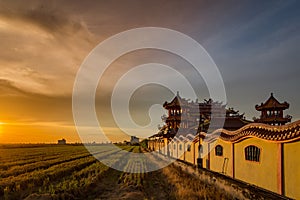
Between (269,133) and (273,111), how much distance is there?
51.4 ft

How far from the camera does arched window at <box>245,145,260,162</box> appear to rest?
11926mm

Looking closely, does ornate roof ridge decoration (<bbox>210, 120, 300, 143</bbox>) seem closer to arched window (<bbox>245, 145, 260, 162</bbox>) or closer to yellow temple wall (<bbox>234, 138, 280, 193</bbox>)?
yellow temple wall (<bbox>234, 138, 280, 193</bbox>)

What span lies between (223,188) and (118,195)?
4.29 meters

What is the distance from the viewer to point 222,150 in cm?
1623

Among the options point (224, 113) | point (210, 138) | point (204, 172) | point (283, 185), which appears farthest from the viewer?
point (224, 113)

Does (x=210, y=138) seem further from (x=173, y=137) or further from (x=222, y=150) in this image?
(x=173, y=137)

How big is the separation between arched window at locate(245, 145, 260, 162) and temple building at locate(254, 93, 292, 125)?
1268 centimetres

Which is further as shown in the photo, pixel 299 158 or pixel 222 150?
pixel 222 150

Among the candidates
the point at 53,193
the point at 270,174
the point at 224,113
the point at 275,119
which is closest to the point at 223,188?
the point at 270,174

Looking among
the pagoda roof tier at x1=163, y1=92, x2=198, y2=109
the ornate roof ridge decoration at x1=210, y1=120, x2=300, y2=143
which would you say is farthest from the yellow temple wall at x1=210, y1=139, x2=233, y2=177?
the pagoda roof tier at x1=163, y1=92, x2=198, y2=109

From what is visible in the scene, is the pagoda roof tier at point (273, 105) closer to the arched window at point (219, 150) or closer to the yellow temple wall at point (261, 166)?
the arched window at point (219, 150)

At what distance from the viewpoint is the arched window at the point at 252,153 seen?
1193 centimetres

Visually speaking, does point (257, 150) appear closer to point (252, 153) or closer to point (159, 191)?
point (252, 153)

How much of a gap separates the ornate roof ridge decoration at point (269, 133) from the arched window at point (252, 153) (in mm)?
503
